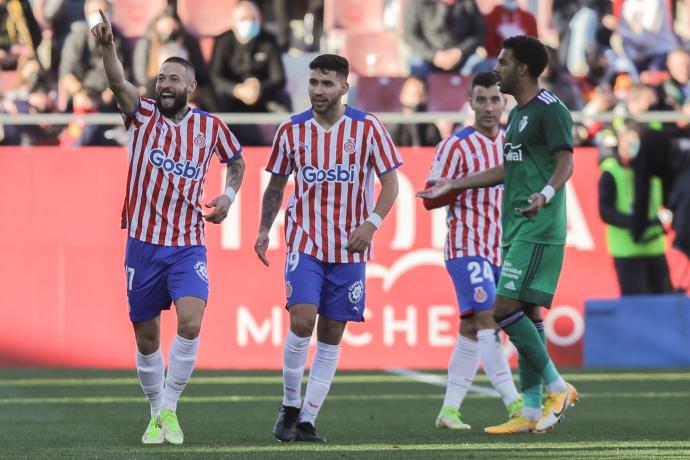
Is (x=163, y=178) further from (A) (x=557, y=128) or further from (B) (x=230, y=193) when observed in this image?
(A) (x=557, y=128)

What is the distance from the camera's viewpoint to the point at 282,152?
785 cm

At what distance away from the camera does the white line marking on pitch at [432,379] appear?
37.8 feet

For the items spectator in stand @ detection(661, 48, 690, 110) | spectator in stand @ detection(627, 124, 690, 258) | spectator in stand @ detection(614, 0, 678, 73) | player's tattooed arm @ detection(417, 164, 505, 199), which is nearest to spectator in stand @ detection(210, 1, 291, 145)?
spectator in stand @ detection(627, 124, 690, 258)

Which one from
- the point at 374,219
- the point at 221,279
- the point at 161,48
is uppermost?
the point at 161,48

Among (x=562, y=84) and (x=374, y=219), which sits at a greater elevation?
(x=562, y=84)

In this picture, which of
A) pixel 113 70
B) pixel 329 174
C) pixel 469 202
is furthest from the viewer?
pixel 469 202

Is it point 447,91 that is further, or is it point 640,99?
point 447,91

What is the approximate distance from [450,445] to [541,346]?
0.81 metres

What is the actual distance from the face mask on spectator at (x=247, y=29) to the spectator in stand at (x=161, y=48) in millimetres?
458

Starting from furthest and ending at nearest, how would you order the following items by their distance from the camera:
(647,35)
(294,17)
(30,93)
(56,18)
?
(294,17) < (647,35) < (56,18) < (30,93)

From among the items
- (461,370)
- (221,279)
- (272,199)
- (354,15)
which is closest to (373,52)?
(354,15)

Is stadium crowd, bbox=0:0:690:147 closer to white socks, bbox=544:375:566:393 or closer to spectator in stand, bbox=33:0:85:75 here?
spectator in stand, bbox=33:0:85:75

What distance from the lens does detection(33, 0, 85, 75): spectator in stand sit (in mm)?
14906

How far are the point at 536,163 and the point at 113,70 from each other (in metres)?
2.23
